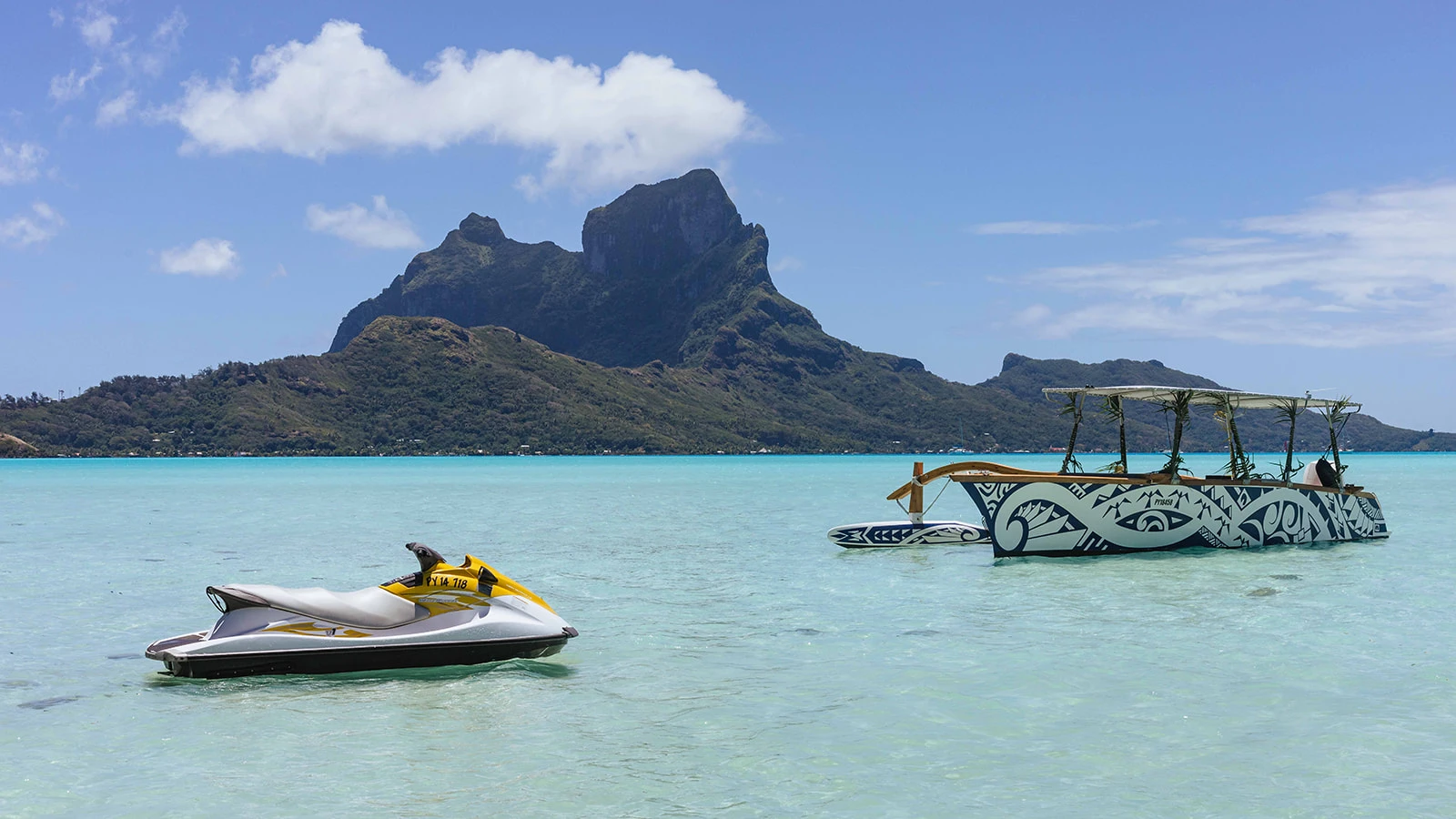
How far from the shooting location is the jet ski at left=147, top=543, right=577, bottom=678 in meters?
10.9

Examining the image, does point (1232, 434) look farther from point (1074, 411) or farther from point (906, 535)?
point (906, 535)

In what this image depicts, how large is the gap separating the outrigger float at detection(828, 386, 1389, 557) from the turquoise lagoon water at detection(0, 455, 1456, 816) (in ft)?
2.55

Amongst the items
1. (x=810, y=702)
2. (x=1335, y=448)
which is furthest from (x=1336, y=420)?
(x=810, y=702)

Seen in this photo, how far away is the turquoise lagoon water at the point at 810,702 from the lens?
25.6ft

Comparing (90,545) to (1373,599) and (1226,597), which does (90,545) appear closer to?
(1226,597)

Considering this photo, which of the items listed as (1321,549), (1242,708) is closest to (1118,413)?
(1321,549)

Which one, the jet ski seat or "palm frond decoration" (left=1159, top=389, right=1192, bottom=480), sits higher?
"palm frond decoration" (left=1159, top=389, right=1192, bottom=480)

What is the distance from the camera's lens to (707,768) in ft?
27.3

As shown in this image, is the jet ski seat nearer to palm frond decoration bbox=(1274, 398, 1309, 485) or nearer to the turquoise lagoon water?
the turquoise lagoon water

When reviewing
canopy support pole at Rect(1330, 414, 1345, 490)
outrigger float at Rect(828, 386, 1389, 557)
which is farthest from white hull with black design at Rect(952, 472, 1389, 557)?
canopy support pole at Rect(1330, 414, 1345, 490)

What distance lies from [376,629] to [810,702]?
448cm

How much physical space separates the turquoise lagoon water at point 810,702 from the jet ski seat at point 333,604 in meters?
0.66

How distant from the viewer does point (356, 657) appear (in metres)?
11.1

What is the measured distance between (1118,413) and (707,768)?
18.2m
